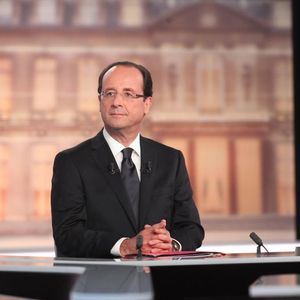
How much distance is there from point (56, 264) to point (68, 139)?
395 cm

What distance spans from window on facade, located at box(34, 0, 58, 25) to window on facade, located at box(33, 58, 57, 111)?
0.95 ft

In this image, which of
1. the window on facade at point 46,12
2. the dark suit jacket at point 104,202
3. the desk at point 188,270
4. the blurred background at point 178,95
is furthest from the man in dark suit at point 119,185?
the window on facade at point 46,12

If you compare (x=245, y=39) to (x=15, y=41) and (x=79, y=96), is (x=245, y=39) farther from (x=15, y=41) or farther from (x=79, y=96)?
(x=15, y=41)

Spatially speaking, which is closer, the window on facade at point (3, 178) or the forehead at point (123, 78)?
the forehead at point (123, 78)

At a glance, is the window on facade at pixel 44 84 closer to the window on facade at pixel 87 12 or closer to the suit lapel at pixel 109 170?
the window on facade at pixel 87 12

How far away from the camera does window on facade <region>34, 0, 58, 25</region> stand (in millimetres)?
5723

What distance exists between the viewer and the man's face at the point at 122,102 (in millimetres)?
2232

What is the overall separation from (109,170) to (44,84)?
3.61 m

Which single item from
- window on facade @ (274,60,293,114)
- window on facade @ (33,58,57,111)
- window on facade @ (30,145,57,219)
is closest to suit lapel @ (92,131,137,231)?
window on facade @ (30,145,57,219)

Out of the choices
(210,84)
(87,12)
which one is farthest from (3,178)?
(210,84)

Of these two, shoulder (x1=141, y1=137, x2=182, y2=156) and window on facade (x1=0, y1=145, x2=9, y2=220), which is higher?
shoulder (x1=141, y1=137, x2=182, y2=156)

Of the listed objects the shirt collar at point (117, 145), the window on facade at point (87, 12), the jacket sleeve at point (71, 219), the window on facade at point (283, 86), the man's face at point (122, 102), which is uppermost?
the window on facade at point (87, 12)

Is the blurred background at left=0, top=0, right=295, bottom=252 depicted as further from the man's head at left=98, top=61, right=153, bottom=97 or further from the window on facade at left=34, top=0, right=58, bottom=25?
the man's head at left=98, top=61, right=153, bottom=97

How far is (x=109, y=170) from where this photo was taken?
2232mm
